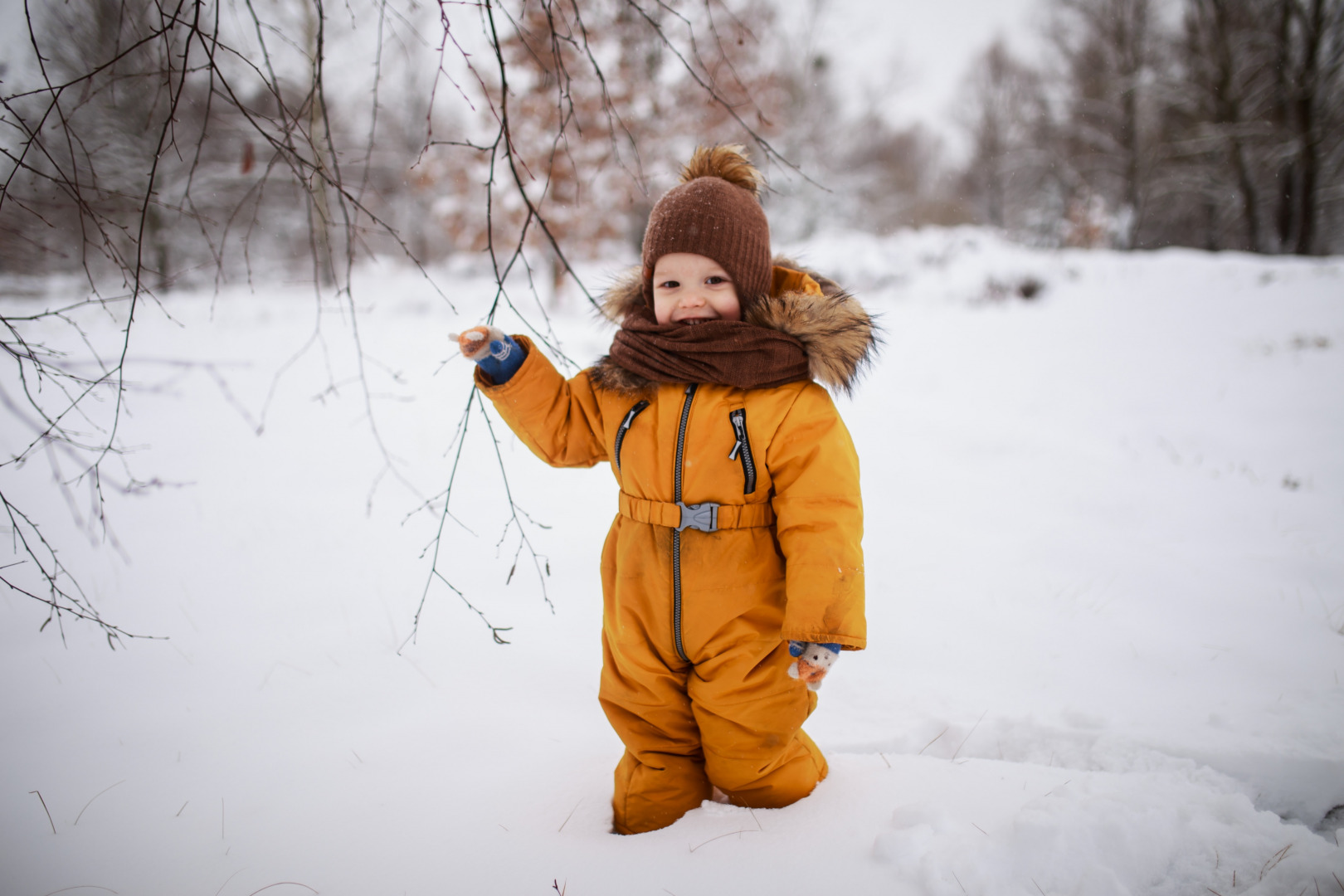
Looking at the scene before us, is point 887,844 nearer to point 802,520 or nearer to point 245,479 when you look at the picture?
point 802,520

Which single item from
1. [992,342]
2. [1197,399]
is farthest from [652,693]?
[992,342]

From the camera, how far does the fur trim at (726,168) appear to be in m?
1.71

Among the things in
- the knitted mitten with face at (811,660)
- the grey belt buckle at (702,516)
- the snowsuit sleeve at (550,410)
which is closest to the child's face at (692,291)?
the snowsuit sleeve at (550,410)

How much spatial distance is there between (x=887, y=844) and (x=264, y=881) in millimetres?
1491

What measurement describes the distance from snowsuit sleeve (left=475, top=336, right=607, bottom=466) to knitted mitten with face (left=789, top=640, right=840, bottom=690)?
744 mm

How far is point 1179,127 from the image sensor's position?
13.2 m

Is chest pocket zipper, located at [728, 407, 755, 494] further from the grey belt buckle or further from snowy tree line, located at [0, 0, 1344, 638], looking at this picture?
snowy tree line, located at [0, 0, 1344, 638]

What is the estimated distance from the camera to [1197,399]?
18.0 feet

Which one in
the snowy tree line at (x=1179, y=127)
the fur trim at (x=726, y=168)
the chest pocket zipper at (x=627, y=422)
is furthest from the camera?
the snowy tree line at (x=1179, y=127)

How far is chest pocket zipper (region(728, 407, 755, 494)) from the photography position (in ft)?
4.87

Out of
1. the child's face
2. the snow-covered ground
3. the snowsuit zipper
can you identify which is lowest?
the snow-covered ground

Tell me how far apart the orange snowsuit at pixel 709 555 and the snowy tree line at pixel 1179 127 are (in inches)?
504

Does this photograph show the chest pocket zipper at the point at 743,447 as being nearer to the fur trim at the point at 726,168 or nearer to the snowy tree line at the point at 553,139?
the snowy tree line at the point at 553,139

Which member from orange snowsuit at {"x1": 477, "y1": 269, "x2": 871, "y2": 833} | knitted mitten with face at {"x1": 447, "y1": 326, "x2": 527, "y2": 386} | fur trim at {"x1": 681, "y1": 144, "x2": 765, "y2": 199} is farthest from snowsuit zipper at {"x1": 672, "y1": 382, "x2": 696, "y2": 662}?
fur trim at {"x1": 681, "y1": 144, "x2": 765, "y2": 199}
